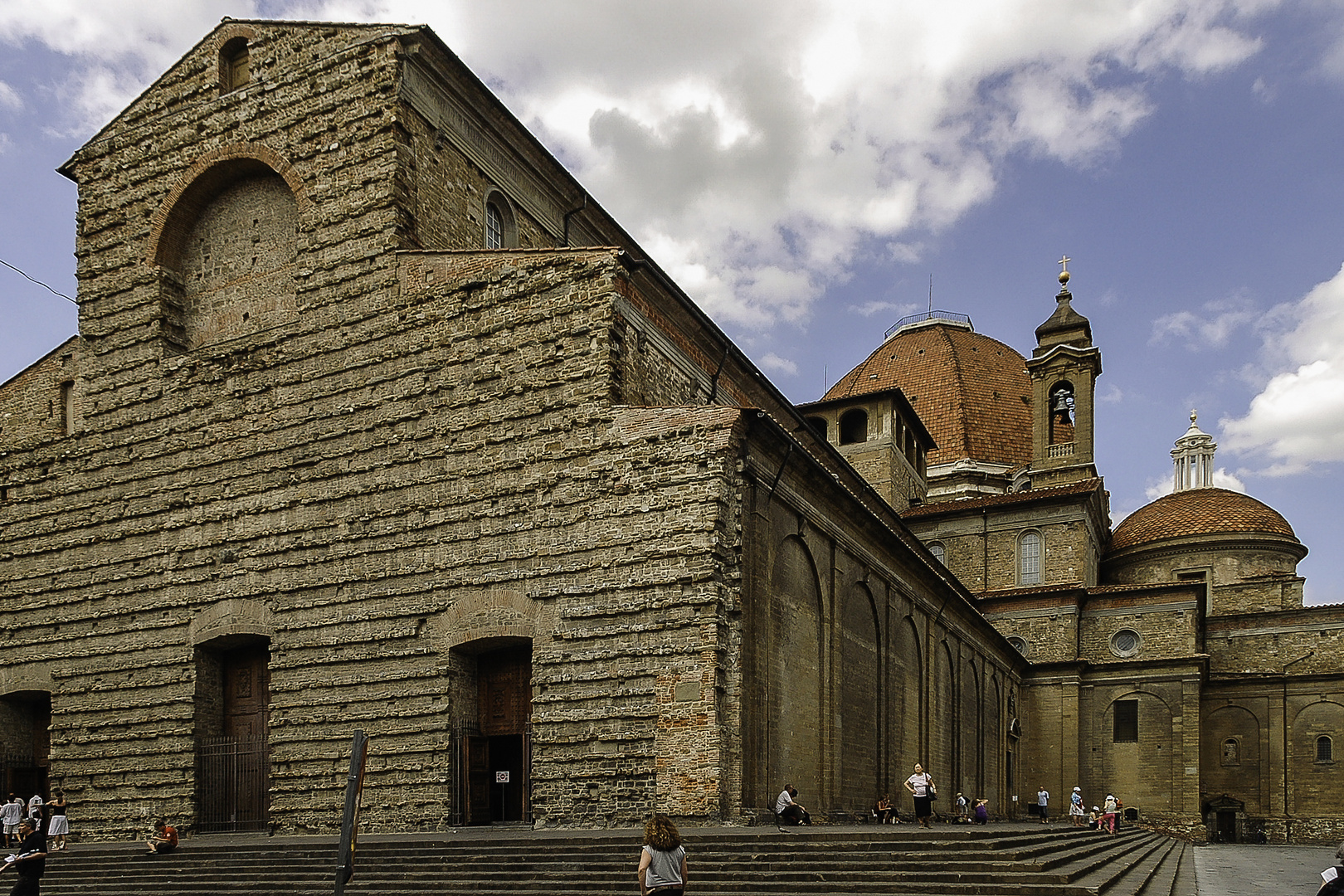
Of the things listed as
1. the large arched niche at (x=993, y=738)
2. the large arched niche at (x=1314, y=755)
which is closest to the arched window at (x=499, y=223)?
the large arched niche at (x=993, y=738)

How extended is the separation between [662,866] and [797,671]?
451 inches

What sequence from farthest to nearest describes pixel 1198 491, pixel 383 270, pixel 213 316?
1. pixel 1198 491
2. pixel 213 316
3. pixel 383 270

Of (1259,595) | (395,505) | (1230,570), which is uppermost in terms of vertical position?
(395,505)

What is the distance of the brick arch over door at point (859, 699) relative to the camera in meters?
22.6

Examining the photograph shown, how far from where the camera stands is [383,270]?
20266 millimetres

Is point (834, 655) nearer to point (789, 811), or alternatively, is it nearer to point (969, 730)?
point (789, 811)

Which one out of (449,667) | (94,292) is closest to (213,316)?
(94,292)

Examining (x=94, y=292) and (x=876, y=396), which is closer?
(x=94, y=292)

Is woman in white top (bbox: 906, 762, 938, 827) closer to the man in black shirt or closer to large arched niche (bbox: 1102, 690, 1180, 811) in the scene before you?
the man in black shirt

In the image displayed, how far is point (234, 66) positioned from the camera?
76.4ft

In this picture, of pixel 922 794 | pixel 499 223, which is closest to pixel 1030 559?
pixel 922 794

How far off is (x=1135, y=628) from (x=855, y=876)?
3280 centimetres

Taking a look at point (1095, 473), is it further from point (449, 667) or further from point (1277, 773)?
point (449, 667)

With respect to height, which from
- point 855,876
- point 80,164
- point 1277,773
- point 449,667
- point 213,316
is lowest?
point 1277,773
